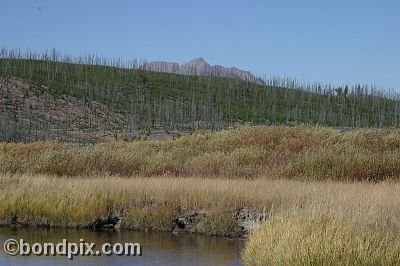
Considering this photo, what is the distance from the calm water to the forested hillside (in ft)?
185

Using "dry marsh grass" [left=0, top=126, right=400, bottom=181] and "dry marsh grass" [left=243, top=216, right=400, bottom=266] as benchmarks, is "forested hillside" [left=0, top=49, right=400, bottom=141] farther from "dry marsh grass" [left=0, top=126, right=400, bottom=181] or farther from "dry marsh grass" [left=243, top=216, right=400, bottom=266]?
"dry marsh grass" [left=243, top=216, right=400, bottom=266]

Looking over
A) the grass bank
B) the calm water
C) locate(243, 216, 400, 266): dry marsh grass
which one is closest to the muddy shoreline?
the grass bank

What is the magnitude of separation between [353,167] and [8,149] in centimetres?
1813

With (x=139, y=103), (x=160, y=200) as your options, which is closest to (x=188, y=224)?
(x=160, y=200)

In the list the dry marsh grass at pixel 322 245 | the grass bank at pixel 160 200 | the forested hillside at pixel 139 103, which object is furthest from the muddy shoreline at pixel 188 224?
the forested hillside at pixel 139 103

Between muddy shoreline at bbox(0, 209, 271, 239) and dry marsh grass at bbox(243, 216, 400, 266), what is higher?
dry marsh grass at bbox(243, 216, 400, 266)

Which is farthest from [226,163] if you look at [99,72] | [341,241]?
[99,72]

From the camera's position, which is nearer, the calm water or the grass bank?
the calm water

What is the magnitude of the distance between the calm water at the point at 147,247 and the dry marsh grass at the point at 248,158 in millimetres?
7534

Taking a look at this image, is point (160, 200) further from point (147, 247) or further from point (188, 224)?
point (147, 247)

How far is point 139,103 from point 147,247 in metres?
94.9

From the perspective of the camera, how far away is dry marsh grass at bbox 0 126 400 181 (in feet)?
78.9

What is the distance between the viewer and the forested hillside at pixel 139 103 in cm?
8462

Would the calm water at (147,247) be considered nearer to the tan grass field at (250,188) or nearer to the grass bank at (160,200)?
the grass bank at (160,200)
